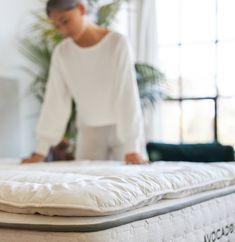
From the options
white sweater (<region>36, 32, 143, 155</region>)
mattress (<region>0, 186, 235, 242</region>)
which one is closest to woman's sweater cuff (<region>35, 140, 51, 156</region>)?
white sweater (<region>36, 32, 143, 155</region>)

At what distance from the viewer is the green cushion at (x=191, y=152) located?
2383mm

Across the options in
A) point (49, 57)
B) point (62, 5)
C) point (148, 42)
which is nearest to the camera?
point (62, 5)

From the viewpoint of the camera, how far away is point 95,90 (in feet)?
8.08

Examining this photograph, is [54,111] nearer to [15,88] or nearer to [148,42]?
[15,88]

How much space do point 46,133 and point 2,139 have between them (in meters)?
0.68

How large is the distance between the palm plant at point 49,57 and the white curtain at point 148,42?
1.36ft

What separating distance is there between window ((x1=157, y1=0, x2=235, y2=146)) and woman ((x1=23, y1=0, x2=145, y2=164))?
1376 millimetres

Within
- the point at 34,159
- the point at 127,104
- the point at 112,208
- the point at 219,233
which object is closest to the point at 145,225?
the point at 112,208

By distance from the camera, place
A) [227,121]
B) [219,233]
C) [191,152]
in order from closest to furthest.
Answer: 1. [219,233]
2. [191,152]
3. [227,121]

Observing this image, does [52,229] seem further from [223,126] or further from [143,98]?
[223,126]

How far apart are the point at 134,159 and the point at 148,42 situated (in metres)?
1.88

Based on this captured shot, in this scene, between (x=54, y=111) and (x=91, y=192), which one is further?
(x=54, y=111)

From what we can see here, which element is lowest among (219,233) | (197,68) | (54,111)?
(219,233)

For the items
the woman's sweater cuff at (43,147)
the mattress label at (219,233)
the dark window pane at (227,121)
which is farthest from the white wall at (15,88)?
the mattress label at (219,233)
